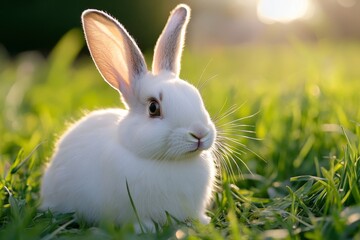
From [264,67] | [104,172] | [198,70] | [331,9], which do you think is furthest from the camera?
[331,9]

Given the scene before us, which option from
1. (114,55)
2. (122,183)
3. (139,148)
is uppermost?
(114,55)

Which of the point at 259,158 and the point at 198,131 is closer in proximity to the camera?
the point at 198,131

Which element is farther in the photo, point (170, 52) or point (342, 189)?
point (170, 52)

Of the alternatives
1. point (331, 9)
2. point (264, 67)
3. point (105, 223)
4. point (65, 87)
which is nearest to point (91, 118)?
point (105, 223)

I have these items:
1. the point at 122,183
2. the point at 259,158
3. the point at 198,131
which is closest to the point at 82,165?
the point at 122,183

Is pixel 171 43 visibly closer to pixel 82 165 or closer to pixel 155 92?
pixel 155 92

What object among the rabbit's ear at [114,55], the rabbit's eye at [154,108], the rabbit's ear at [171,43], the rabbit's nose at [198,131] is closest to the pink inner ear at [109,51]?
the rabbit's ear at [114,55]

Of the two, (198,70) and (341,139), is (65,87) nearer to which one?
(198,70)

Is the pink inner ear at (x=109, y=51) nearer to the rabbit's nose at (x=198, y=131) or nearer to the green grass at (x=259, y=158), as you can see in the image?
the green grass at (x=259, y=158)
